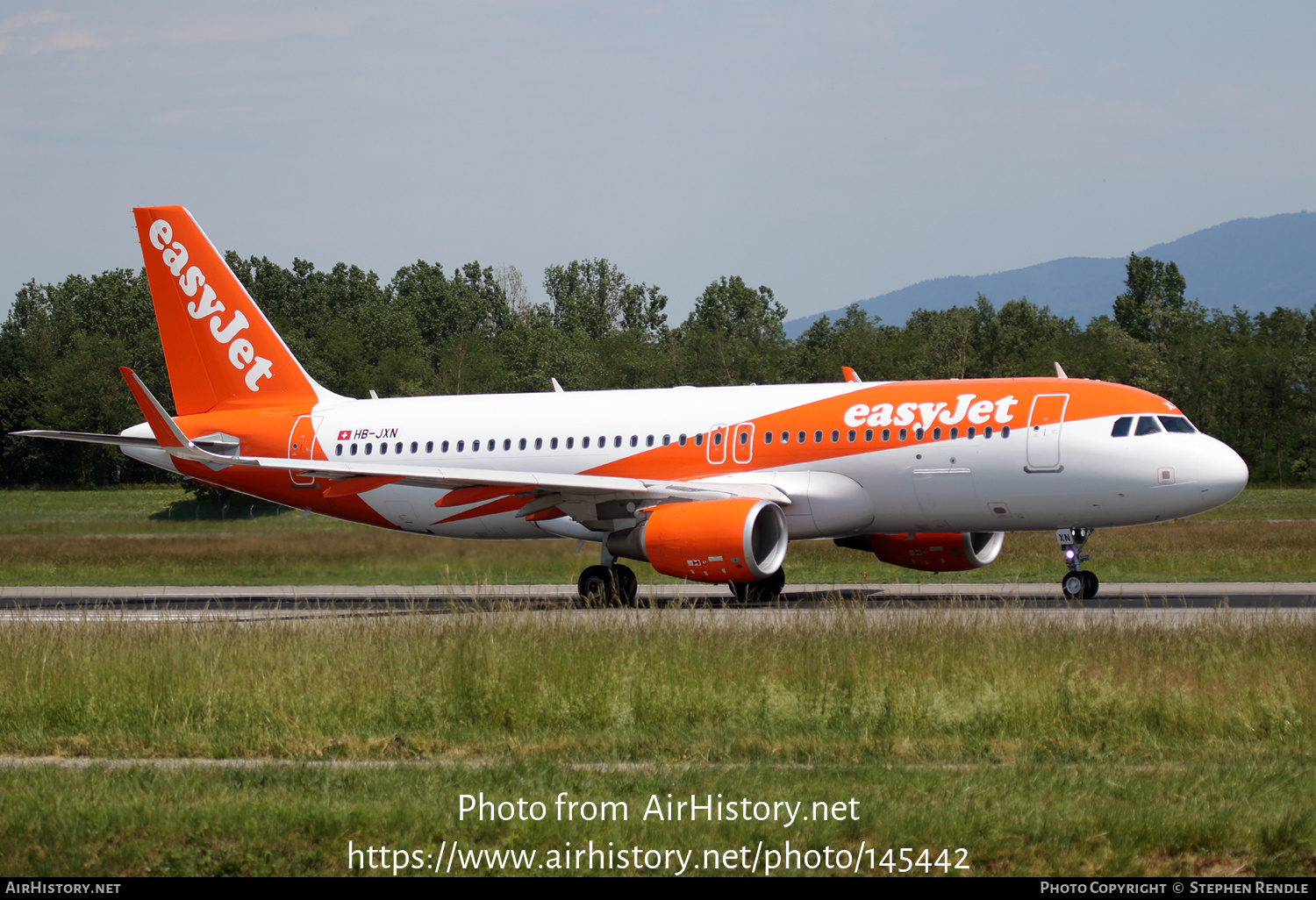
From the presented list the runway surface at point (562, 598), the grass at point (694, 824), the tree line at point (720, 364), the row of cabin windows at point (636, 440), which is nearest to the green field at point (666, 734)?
the grass at point (694, 824)

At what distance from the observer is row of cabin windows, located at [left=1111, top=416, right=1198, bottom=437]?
72.2 feet

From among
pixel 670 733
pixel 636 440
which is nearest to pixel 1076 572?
pixel 636 440

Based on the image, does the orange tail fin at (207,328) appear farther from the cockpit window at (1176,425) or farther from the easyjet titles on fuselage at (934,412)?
the cockpit window at (1176,425)

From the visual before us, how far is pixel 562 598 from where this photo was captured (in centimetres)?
2522

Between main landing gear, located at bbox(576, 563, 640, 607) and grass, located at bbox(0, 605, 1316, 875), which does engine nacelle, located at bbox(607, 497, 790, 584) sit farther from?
grass, located at bbox(0, 605, 1316, 875)

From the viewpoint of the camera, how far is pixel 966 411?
22812 millimetres

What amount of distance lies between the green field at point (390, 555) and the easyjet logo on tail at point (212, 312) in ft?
12.8

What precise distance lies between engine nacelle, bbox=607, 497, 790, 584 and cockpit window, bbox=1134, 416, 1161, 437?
582 cm

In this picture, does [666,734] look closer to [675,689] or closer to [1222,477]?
[675,689]

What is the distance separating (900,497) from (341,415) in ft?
38.8

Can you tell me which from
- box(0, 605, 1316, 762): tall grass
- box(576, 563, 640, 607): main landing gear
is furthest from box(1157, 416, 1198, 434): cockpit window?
box(576, 563, 640, 607): main landing gear

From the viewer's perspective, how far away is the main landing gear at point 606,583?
78.9 ft

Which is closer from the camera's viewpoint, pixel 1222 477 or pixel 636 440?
pixel 1222 477

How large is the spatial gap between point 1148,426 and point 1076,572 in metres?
2.57
